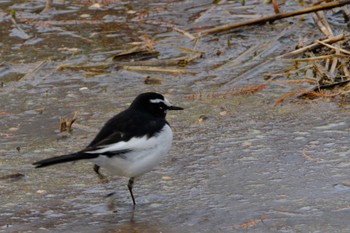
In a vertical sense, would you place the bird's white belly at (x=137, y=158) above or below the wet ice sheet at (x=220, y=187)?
above

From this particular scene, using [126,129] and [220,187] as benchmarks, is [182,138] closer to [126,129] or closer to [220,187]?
[220,187]

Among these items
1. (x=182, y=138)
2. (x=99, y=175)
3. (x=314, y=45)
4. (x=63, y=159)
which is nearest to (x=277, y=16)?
(x=314, y=45)

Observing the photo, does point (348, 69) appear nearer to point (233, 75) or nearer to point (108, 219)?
point (233, 75)

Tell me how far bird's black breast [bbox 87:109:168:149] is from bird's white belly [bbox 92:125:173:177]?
0.06m

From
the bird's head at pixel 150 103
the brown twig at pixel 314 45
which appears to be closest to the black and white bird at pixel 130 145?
the bird's head at pixel 150 103

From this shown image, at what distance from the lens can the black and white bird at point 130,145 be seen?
6016 mm

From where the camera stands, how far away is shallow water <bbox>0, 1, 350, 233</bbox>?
19.5ft

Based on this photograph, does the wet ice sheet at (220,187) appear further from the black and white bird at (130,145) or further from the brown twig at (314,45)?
the brown twig at (314,45)

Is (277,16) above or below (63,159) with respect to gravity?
below

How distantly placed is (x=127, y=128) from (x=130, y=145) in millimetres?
186

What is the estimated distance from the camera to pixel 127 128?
20.5ft

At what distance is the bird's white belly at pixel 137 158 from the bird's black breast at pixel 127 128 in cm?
6

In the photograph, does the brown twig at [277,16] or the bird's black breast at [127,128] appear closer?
the bird's black breast at [127,128]

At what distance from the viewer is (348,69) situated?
8.74m
